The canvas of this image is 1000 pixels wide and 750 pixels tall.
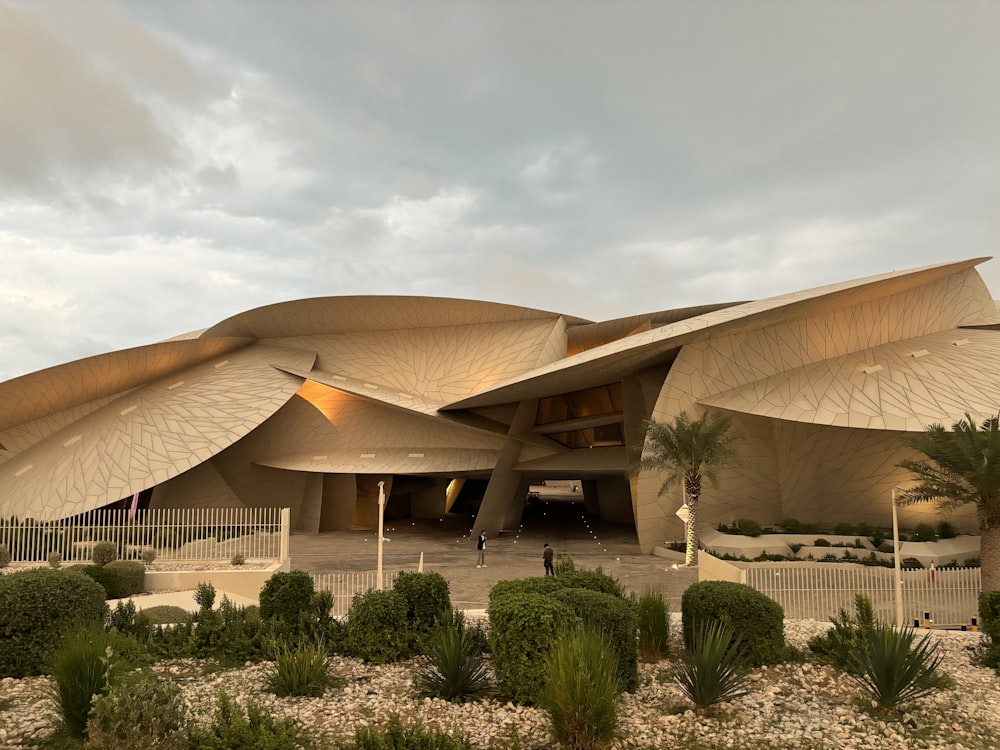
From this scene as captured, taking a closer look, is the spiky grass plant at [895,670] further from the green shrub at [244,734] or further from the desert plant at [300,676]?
the desert plant at [300,676]

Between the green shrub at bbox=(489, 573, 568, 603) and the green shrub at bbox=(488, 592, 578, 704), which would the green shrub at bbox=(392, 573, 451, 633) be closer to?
the green shrub at bbox=(489, 573, 568, 603)

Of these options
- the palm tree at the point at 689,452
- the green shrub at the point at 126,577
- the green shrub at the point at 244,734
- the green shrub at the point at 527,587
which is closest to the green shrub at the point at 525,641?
the green shrub at the point at 527,587

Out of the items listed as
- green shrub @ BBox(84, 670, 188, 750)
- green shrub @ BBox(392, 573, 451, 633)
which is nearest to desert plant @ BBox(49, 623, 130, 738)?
green shrub @ BBox(84, 670, 188, 750)

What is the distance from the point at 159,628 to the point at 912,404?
1996cm

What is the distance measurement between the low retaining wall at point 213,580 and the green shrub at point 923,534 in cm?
1738

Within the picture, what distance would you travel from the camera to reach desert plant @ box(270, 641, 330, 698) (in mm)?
6328

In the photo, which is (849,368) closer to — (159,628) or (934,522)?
(934,522)

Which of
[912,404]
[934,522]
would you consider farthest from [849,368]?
[934,522]

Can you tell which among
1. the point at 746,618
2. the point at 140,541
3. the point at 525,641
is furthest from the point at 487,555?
the point at 525,641

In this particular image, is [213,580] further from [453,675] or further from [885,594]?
[885,594]

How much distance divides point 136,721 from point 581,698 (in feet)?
10.4

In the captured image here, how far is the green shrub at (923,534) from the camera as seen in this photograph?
18.6m

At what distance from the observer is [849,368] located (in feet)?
71.5

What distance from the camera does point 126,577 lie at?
13156mm
